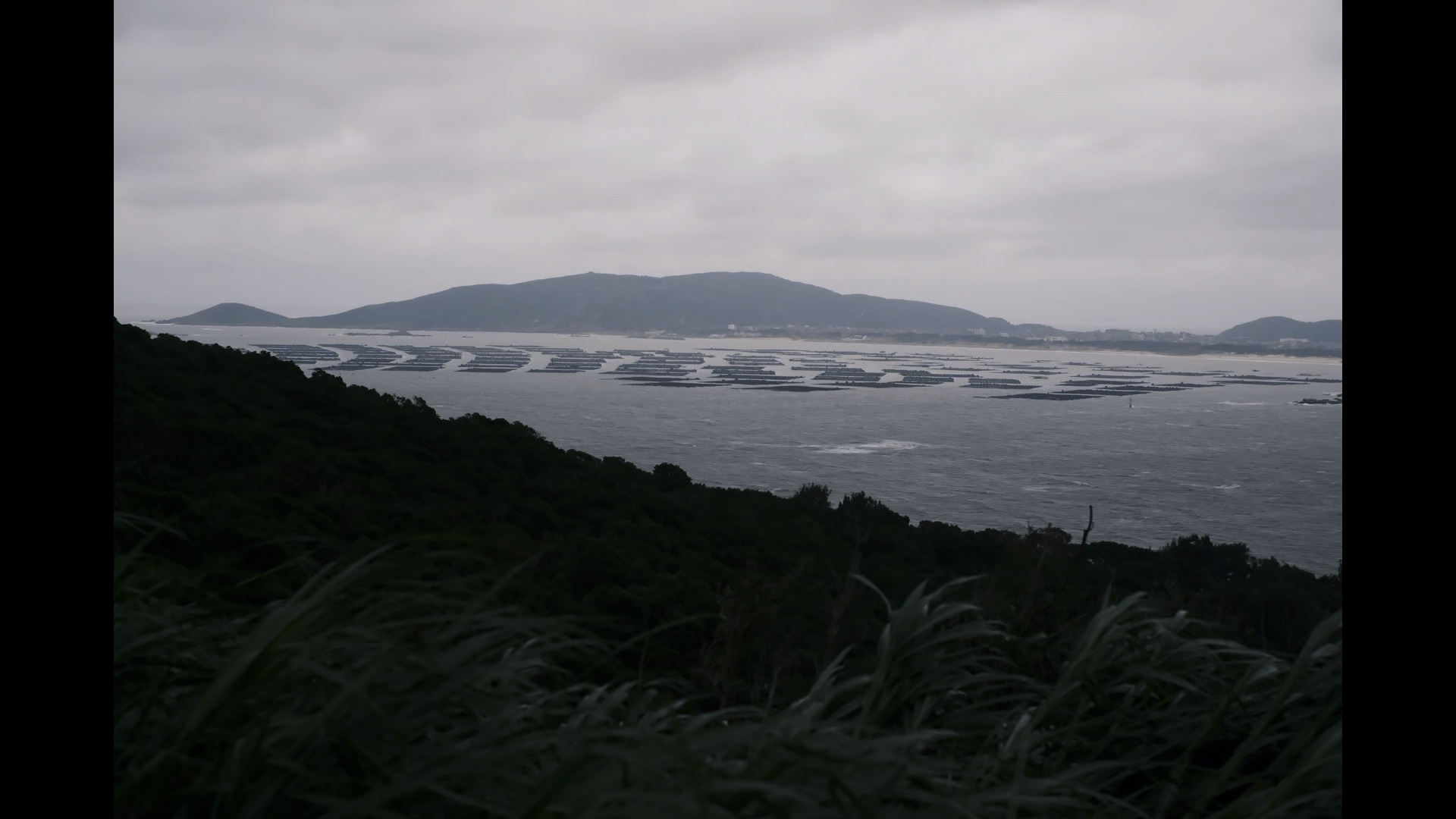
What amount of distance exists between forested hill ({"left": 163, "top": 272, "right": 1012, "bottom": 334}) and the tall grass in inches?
2099

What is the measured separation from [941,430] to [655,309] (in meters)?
40.5

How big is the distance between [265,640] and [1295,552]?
93.4ft

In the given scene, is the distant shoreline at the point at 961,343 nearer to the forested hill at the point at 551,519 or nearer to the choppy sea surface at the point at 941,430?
the choppy sea surface at the point at 941,430

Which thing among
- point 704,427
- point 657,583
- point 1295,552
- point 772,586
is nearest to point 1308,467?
point 1295,552

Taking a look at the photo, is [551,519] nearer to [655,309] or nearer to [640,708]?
[640,708]

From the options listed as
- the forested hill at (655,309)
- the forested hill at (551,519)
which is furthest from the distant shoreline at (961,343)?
the forested hill at (551,519)

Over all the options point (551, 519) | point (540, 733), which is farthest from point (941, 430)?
point (540, 733)

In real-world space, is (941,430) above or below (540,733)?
below

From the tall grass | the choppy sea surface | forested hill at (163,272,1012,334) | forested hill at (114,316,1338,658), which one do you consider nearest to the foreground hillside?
the tall grass

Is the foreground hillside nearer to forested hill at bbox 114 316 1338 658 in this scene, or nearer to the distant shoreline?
forested hill at bbox 114 316 1338 658

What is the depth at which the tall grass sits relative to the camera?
134cm

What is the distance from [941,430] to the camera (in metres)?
48.6

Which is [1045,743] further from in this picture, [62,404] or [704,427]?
[704,427]

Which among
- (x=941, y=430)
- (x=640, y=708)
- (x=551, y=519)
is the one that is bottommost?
(x=941, y=430)
